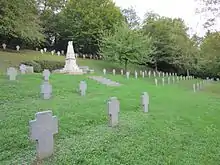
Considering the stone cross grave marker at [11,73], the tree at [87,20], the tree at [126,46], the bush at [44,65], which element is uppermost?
the tree at [87,20]

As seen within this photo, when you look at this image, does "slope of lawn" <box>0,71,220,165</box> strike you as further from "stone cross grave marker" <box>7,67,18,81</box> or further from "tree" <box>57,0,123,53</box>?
"tree" <box>57,0,123,53</box>

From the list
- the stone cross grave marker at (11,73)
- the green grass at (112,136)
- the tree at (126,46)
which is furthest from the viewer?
the tree at (126,46)

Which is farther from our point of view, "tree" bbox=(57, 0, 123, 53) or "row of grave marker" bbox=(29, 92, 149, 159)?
"tree" bbox=(57, 0, 123, 53)

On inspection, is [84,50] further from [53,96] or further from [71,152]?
[71,152]

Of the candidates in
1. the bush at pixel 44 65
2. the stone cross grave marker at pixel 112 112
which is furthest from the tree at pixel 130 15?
the stone cross grave marker at pixel 112 112

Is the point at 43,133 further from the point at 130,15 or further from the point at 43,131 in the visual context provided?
the point at 130,15

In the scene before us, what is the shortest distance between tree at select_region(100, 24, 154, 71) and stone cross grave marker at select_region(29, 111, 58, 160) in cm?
3474

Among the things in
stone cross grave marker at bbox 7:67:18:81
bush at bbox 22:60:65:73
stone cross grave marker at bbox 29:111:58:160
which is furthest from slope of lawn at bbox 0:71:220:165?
bush at bbox 22:60:65:73

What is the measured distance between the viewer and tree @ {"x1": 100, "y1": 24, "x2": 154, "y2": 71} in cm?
4031

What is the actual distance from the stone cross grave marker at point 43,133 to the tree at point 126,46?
34.7m

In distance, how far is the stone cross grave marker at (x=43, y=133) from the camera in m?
5.47

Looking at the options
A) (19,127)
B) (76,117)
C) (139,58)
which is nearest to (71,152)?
(19,127)

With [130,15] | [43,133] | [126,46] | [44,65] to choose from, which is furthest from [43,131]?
[130,15]

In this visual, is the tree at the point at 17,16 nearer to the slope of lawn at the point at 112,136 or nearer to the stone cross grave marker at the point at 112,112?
the slope of lawn at the point at 112,136
